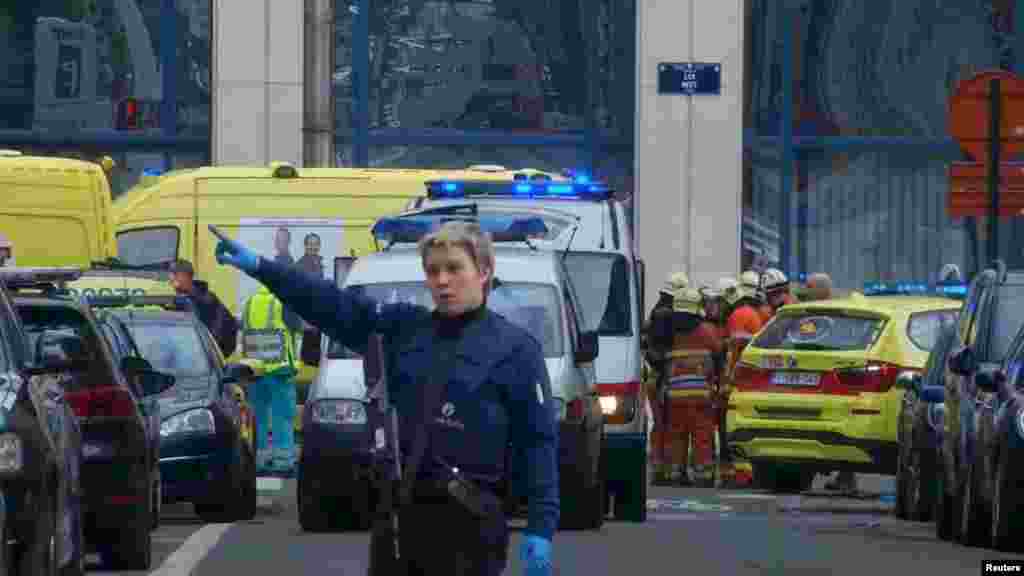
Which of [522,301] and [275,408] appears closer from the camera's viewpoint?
[522,301]

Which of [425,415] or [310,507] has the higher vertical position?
[425,415]

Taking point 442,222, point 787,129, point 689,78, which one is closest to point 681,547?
point 442,222

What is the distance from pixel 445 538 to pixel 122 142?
27150mm

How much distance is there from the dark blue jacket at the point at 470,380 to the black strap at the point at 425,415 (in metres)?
0.02

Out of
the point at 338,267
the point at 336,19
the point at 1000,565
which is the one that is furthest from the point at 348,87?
the point at 1000,565

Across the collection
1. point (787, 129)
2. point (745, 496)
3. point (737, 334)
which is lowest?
point (745, 496)

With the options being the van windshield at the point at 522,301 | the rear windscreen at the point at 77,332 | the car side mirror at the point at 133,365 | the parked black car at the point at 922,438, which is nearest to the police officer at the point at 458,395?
the rear windscreen at the point at 77,332

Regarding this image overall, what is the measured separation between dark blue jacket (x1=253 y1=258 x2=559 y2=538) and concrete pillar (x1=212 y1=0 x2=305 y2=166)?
25.9 meters

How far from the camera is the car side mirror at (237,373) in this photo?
20516 millimetres

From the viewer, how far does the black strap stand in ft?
28.0

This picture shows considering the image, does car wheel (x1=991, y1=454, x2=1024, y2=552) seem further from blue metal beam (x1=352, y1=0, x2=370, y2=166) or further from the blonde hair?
blue metal beam (x1=352, y1=0, x2=370, y2=166)

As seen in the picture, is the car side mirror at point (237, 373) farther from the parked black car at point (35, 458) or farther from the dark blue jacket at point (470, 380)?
the dark blue jacket at point (470, 380)

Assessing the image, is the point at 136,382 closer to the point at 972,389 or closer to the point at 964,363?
the point at 964,363

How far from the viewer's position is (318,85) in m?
35.0
